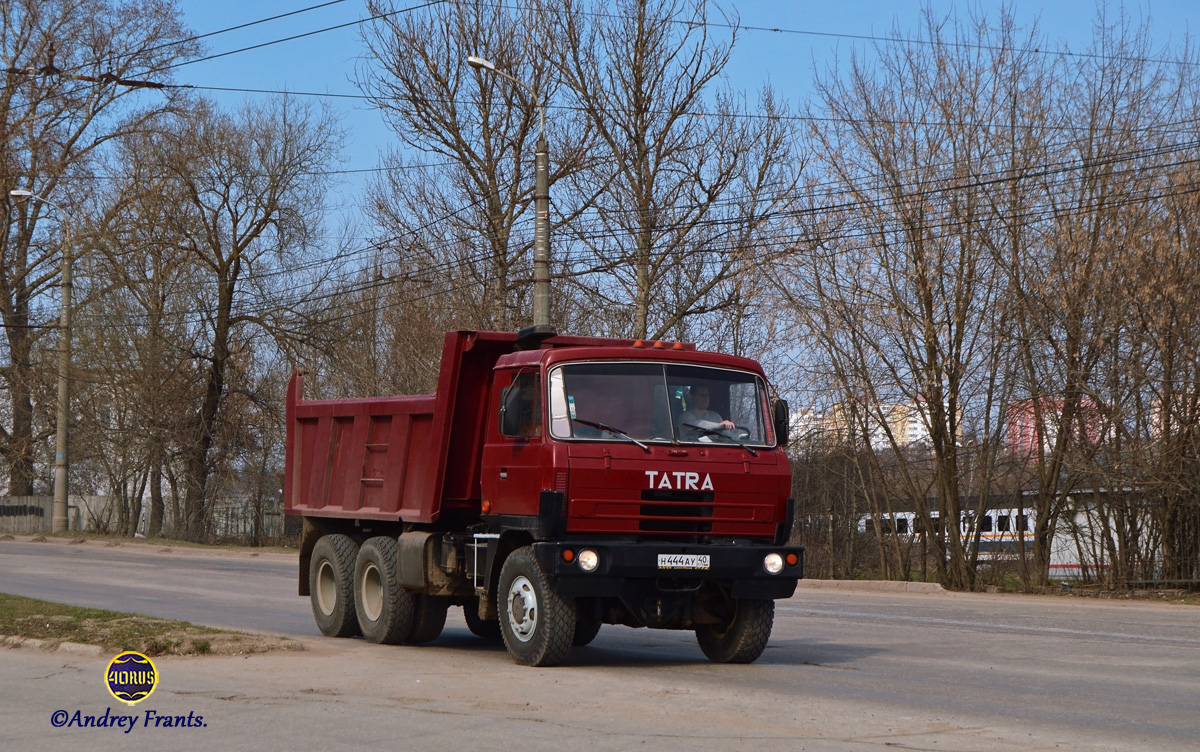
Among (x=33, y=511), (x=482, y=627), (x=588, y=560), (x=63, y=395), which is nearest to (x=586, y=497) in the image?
(x=588, y=560)

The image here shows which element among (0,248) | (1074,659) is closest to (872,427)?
(1074,659)

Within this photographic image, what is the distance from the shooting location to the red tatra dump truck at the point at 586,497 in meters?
10.5

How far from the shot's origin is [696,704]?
886 cm

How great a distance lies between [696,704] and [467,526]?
4.19 metres

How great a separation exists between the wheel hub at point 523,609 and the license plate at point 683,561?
1104 mm

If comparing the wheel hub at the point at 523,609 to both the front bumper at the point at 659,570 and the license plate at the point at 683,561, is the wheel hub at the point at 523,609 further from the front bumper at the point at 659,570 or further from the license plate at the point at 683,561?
the license plate at the point at 683,561

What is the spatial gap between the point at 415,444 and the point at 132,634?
310 centimetres

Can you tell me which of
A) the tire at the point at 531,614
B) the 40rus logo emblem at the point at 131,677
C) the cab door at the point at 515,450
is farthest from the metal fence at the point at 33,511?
the tire at the point at 531,614

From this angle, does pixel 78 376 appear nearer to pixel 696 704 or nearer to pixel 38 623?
pixel 38 623

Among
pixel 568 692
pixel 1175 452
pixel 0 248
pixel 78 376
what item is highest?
pixel 0 248

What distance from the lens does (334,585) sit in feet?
45.8

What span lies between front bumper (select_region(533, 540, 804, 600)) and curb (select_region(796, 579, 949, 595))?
39.2 feet

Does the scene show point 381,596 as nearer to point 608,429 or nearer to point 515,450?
point 515,450

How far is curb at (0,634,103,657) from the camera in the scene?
37.9 ft
